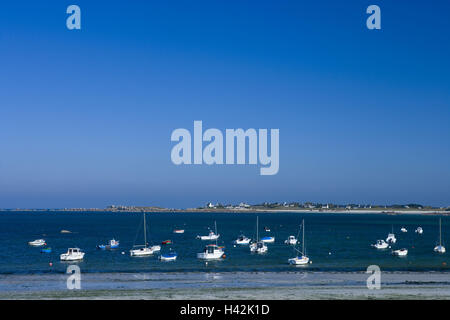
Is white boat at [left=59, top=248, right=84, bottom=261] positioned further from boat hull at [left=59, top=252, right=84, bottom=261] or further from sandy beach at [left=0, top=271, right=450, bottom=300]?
sandy beach at [left=0, top=271, right=450, bottom=300]

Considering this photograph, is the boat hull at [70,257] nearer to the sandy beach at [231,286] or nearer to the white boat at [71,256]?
the white boat at [71,256]

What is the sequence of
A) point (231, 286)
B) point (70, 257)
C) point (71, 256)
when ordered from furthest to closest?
point (71, 256), point (70, 257), point (231, 286)

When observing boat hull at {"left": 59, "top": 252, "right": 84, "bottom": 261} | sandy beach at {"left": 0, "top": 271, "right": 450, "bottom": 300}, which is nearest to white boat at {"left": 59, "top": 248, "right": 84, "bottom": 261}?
boat hull at {"left": 59, "top": 252, "right": 84, "bottom": 261}

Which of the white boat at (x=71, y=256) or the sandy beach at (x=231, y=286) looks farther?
the white boat at (x=71, y=256)

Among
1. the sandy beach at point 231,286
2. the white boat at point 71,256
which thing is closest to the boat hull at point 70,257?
the white boat at point 71,256

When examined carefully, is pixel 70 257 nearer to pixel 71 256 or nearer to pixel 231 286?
pixel 71 256

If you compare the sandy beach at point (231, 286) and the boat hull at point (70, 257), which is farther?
the boat hull at point (70, 257)

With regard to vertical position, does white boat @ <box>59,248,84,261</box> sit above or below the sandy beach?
below

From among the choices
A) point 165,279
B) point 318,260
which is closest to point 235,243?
point 318,260

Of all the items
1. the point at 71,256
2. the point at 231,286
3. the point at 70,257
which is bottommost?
the point at 70,257

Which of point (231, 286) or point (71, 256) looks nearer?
point (231, 286)

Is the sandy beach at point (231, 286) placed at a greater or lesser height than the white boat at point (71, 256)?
greater

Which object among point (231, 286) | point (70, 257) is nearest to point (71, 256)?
point (70, 257)
